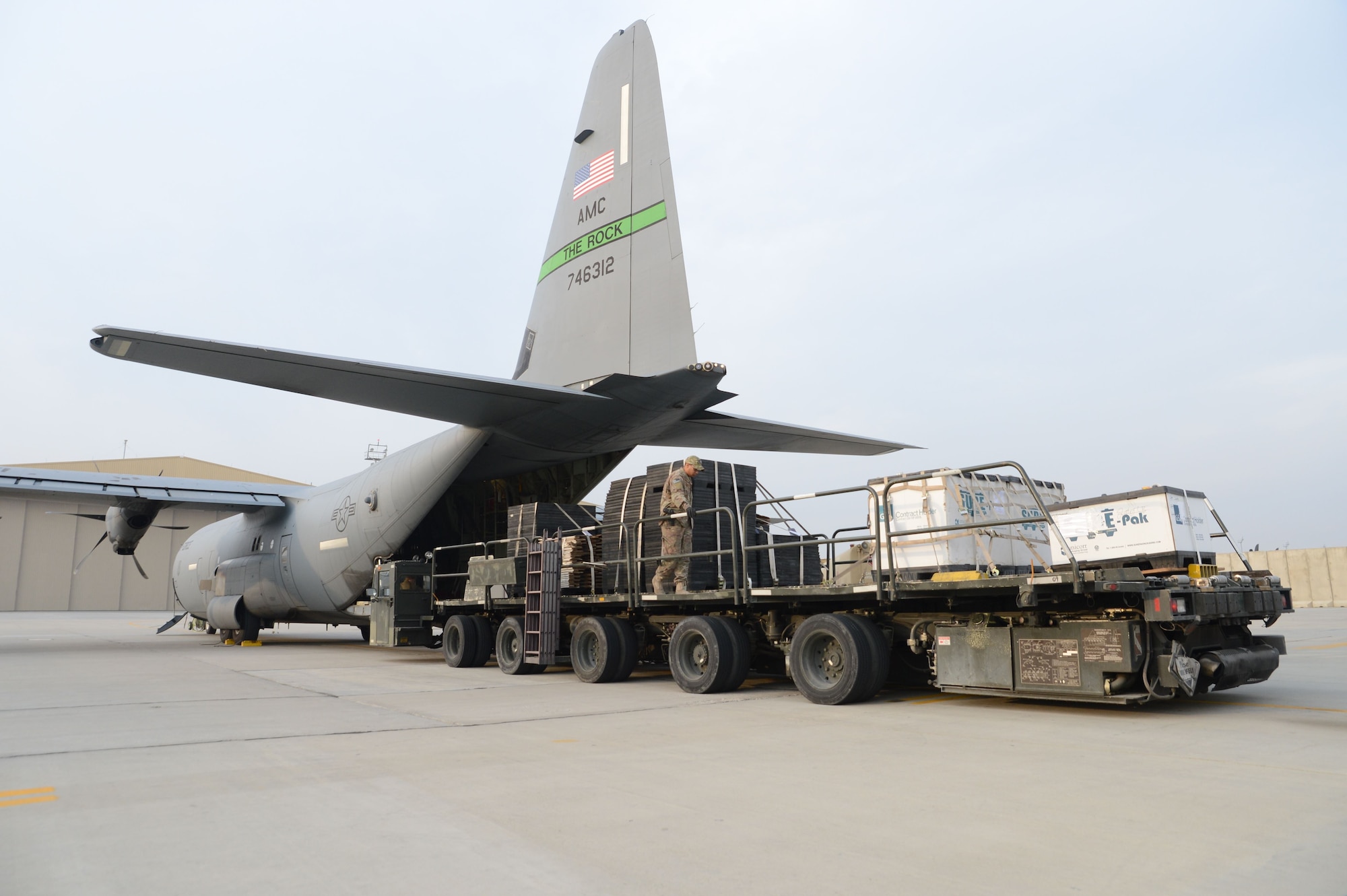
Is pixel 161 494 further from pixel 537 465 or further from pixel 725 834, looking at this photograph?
pixel 725 834

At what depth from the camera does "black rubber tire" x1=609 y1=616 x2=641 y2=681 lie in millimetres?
11383

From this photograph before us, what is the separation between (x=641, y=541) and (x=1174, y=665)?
20.6 ft

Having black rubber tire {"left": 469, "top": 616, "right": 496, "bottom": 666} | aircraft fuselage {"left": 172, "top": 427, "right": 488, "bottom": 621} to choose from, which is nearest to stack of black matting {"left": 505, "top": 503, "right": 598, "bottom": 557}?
black rubber tire {"left": 469, "top": 616, "right": 496, "bottom": 666}

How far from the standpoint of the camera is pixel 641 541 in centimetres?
1149

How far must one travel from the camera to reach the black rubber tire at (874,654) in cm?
877

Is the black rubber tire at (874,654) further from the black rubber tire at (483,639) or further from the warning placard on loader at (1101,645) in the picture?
the black rubber tire at (483,639)

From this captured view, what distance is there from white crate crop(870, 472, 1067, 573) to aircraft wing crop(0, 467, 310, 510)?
16451 millimetres

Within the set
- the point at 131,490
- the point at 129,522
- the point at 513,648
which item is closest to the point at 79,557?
the point at 129,522

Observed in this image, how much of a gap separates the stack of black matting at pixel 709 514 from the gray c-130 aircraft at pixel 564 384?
1314 millimetres

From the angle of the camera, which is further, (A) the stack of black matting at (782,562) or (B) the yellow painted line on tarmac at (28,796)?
(A) the stack of black matting at (782,562)

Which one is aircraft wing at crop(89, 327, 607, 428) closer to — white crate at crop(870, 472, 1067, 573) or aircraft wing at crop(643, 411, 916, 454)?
aircraft wing at crop(643, 411, 916, 454)

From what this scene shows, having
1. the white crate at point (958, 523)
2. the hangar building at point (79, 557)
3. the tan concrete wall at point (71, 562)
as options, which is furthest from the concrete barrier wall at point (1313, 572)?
the tan concrete wall at point (71, 562)

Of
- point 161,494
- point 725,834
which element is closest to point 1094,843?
point 725,834

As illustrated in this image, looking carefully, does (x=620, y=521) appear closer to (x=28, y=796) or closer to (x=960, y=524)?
(x=960, y=524)
